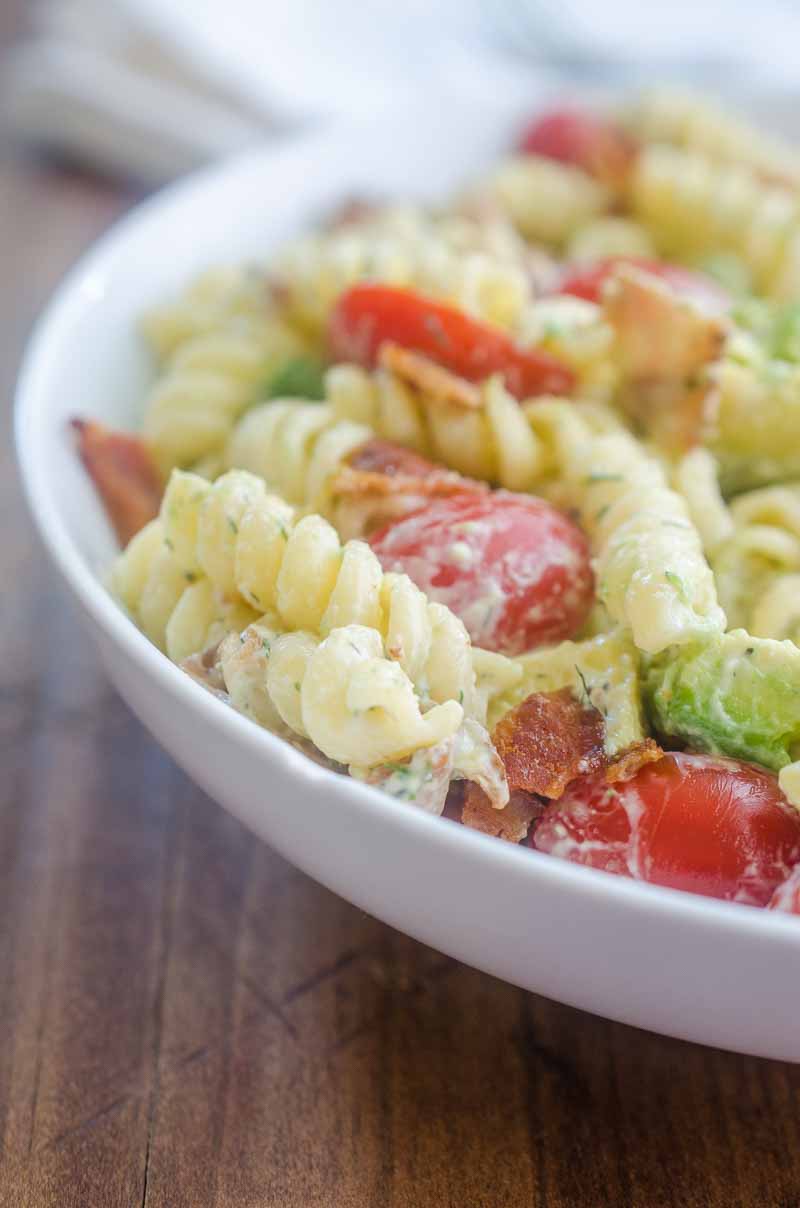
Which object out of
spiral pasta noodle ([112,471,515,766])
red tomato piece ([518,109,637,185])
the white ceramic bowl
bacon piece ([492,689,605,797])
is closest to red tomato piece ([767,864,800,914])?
→ the white ceramic bowl

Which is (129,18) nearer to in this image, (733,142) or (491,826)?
(733,142)

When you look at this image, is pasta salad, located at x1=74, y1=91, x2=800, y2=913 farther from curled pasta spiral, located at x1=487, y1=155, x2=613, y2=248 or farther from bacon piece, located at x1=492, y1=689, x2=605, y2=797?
curled pasta spiral, located at x1=487, y1=155, x2=613, y2=248

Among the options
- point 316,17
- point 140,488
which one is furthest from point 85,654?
point 316,17

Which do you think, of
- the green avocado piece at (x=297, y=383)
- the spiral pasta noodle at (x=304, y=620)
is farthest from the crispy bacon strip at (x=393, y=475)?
the green avocado piece at (x=297, y=383)

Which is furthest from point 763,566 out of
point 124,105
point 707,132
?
point 124,105

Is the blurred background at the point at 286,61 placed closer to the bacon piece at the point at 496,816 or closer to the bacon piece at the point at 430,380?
the bacon piece at the point at 430,380

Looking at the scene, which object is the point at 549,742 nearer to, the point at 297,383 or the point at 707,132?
the point at 297,383
